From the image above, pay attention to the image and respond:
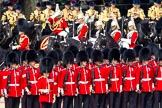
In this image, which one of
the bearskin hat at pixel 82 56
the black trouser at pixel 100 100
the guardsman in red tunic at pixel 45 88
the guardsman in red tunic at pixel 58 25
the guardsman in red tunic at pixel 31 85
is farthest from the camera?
the guardsman in red tunic at pixel 58 25

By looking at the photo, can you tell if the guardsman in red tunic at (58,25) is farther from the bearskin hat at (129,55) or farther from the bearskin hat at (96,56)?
the bearskin hat at (129,55)

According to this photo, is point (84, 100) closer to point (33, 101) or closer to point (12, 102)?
point (33, 101)

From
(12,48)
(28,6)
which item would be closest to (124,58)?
(12,48)

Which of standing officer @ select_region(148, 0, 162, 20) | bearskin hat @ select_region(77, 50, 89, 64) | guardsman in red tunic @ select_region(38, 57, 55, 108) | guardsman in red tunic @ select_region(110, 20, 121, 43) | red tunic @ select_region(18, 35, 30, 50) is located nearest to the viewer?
guardsman in red tunic @ select_region(38, 57, 55, 108)

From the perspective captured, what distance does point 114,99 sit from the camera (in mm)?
19656

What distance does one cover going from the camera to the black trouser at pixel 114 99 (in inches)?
770

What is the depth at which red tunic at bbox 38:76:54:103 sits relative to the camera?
1819cm

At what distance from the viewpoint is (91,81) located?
1928 centimetres

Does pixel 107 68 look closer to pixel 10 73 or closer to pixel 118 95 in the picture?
pixel 118 95

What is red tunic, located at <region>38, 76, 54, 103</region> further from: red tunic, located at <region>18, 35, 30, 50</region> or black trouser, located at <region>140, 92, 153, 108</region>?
red tunic, located at <region>18, 35, 30, 50</region>

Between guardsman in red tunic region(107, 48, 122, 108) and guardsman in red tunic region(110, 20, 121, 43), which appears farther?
guardsman in red tunic region(110, 20, 121, 43)

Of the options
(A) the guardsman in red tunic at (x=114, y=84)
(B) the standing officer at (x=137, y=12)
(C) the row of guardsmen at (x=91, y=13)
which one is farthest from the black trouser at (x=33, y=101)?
(B) the standing officer at (x=137, y=12)

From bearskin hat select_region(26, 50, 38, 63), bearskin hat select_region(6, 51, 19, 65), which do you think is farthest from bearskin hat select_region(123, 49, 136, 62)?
bearskin hat select_region(6, 51, 19, 65)

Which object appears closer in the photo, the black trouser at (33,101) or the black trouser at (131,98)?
the black trouser at (33,101)
